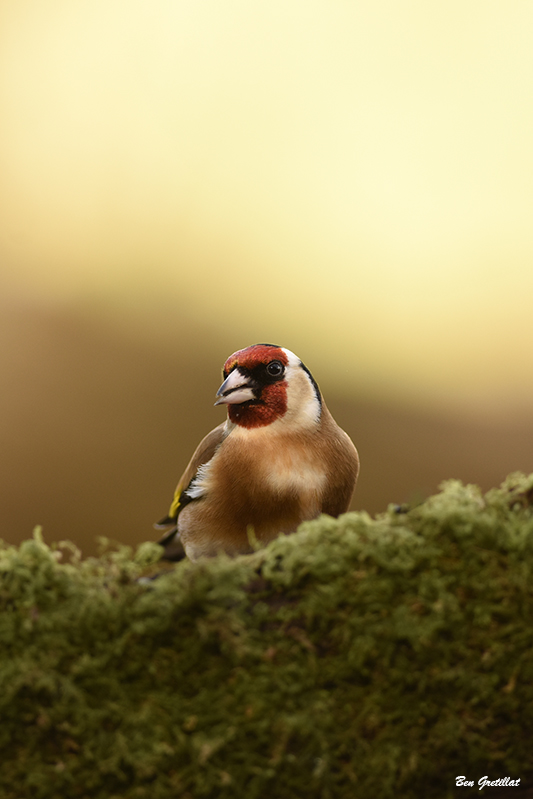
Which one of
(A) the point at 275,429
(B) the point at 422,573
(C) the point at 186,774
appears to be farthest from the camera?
(A) the point at 275,429

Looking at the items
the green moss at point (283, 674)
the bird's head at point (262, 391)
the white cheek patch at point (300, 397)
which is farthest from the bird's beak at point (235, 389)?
the green moss at point (283, 674)

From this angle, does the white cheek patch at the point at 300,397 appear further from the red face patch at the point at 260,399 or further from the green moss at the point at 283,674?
the green moss at the point at 283,674

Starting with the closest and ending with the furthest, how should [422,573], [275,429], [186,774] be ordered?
[186,774], [422,573], [275,429]

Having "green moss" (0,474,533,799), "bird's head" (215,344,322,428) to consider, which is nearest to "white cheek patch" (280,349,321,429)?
"bird's head" (215,344,322,428)

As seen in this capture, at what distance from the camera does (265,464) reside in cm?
188

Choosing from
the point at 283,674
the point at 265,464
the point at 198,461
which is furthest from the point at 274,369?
the point at 283,674

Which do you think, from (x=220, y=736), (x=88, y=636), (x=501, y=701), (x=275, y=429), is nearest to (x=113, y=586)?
(x=88, y=636)

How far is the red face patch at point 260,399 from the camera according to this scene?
1.97 meters

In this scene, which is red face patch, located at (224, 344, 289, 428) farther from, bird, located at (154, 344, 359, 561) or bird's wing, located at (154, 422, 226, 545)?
bird's wing, located at (154, 422, 226, 545)

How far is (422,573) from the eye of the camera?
3.33 feet

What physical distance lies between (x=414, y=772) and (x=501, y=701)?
16 cm

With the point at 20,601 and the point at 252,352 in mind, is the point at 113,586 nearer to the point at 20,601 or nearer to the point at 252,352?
the point at 20,601

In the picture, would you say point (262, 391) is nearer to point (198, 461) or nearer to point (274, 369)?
point (274, 369)

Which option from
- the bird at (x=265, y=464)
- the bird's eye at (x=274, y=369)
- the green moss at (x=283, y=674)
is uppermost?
the bird's eye at (x=274, y=369)
